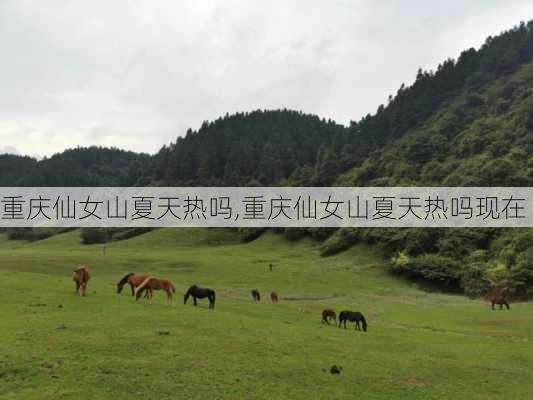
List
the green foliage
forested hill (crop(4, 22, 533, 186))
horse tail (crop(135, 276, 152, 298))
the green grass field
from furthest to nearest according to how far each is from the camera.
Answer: the green foliage
forested hill (crop(4, 22, 533, 186))
horse tail (crop(135, 276, 152, 298))
the green grass field

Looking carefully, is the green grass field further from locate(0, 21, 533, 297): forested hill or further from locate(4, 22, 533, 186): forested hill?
locate(4, 22, 533, 186): forested hill

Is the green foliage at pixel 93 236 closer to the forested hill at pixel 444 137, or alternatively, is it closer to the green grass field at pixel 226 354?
the forested hill at pixel 444 137

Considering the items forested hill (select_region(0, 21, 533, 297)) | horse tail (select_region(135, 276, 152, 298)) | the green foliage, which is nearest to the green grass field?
horse tail (select_region(135, 276, 152, 298))

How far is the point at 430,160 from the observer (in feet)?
448

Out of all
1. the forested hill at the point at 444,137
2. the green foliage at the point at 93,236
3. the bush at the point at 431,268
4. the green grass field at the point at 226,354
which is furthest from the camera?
the green foliage at the point at 93,236

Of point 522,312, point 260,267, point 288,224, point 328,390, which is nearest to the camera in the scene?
point 328,390

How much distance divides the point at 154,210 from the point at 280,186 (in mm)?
43060

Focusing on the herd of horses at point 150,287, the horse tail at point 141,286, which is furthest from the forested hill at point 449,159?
the horse tail at point 141,286

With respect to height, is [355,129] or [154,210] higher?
[355,129]

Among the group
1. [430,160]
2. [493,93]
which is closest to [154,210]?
[430,160]

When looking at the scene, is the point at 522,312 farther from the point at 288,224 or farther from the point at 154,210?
the point at 154,210

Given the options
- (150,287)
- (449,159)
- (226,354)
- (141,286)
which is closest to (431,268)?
(449,159)

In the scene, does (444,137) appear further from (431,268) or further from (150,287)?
(150,287)

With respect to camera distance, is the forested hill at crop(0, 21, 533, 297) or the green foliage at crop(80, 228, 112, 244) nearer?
the forested hill at crop(0, 21, 533, 297)
